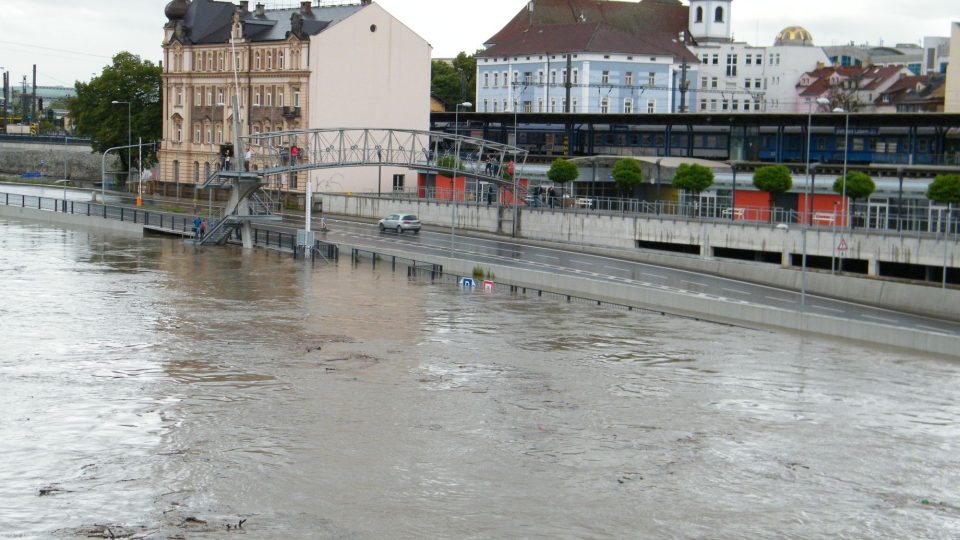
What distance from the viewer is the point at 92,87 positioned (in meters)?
127

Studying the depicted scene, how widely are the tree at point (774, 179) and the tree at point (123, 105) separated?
66.5 metres

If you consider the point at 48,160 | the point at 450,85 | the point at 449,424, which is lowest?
the point at 449,424

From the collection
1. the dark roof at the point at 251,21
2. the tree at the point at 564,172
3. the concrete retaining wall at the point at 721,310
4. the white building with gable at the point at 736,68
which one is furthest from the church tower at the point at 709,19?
the concrete retaining wall at the point at 721,310

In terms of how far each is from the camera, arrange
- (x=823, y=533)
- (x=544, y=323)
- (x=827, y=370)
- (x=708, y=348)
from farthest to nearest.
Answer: (x=544, y=323) < (x=708, y=348) < (x=827, y=370) < (x=823, y=533)

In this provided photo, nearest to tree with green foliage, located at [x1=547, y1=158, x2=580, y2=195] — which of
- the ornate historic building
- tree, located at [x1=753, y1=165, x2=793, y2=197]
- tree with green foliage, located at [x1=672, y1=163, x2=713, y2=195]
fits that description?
tree with green foliage, located at [x1=672, y1=163, x2=713, y2=195]

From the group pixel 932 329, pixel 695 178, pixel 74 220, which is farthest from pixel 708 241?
pixel 74 220

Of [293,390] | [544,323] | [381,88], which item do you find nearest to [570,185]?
[381,88]

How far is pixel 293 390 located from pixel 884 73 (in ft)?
389

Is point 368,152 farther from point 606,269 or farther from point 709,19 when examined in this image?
point 709,19

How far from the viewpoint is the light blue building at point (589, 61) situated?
13038cm

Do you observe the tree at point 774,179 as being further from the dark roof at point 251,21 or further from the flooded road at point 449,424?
the dark roof at point 251,21

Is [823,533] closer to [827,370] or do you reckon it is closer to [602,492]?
[602,492]

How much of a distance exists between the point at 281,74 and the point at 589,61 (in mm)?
37068

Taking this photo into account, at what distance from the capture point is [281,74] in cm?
10538
